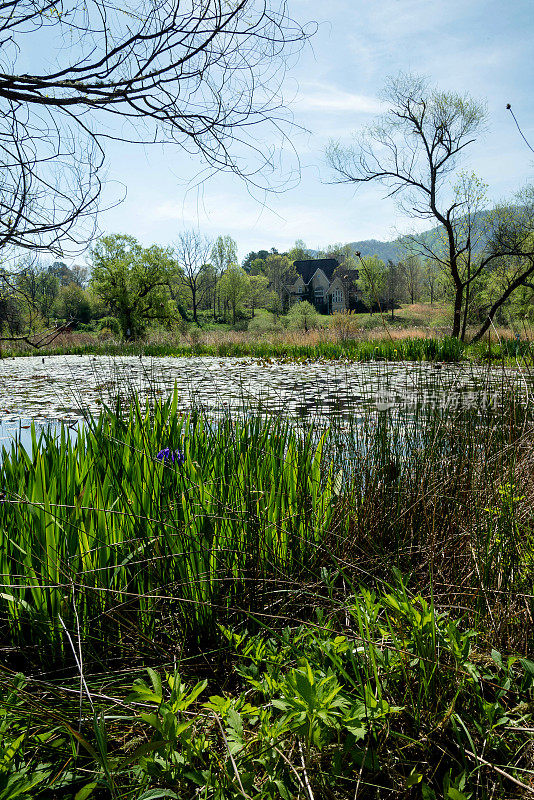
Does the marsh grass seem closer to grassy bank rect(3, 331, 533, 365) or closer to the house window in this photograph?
grassy bank rect(3, 331, 533, 365)

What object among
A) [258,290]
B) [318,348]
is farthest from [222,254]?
[318,348]

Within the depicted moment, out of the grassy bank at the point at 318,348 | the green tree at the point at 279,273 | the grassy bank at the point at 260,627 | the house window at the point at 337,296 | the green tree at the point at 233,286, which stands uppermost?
the green tree at the point at 279,273

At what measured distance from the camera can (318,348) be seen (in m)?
16.6

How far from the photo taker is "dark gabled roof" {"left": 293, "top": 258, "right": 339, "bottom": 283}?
66.9 metres

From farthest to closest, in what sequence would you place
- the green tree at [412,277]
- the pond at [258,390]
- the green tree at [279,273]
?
1. the green tree at [412,277]
2. the green tree at [279,273]
3. the pond at [258,390]

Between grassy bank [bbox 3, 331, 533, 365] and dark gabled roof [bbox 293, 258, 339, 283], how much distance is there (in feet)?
151

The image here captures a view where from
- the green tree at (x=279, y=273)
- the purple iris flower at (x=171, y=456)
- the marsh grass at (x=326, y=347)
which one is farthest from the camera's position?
the green tree at (x=279, y=273)

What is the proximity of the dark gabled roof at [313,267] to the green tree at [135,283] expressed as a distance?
33653 mm

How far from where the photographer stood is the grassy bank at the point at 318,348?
1359cm

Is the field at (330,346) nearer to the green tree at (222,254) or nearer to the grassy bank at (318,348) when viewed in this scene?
the grassy bank at (318,348)

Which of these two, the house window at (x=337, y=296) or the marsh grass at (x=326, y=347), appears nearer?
the marsh grass at (x=326, y=347)

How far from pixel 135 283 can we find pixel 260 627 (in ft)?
122

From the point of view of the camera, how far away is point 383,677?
1.28 meters

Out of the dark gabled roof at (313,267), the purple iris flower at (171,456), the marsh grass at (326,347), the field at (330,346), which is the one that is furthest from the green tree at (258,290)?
the purple iris flower at (171,456)
